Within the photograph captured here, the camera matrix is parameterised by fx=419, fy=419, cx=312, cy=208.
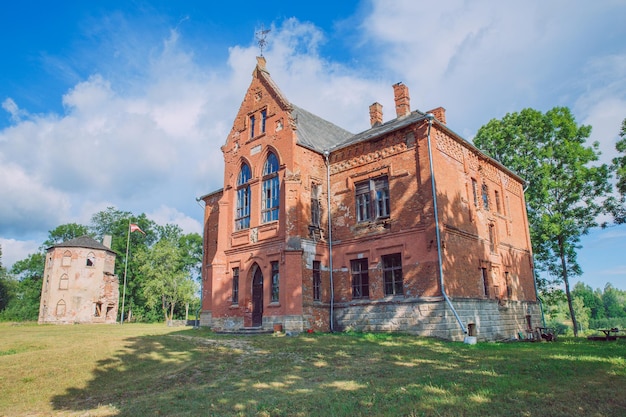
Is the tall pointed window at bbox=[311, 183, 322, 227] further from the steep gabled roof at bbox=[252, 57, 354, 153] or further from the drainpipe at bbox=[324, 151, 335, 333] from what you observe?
the steep gabled roof at bbox=[252, 57, 354, 153]

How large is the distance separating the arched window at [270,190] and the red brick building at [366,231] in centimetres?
6

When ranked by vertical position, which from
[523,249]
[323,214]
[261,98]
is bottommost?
[523,249]

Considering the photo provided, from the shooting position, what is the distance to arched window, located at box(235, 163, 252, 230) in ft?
74.7

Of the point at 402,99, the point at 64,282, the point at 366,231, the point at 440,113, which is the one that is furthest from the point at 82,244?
the point at 440,113

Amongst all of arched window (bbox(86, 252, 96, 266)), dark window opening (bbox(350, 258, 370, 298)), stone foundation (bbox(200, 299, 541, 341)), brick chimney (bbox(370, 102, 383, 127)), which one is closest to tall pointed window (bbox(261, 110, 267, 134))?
brick chimney (bbox(370, 102, 383, 127))

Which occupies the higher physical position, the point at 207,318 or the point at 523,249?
the point at 523,249

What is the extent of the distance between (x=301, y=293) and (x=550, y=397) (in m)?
13.1

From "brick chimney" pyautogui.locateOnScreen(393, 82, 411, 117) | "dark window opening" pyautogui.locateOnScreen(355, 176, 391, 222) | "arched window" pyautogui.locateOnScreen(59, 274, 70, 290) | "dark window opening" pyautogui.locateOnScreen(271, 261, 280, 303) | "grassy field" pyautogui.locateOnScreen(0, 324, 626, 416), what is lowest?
"grassy field" pyautogui.locateOnScreen(0, 324, 626, 416)

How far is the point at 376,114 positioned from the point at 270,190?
28.5 ft

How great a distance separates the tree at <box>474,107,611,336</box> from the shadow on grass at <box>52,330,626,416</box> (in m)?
18.3

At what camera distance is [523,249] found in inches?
973

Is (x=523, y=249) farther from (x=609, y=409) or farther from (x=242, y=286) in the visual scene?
(x=609, y=409)

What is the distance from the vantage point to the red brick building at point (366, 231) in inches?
695

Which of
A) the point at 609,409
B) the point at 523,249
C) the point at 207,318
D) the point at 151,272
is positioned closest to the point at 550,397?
the point at 609,409
